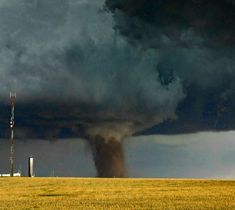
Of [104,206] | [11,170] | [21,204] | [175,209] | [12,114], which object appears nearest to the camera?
[175,209]

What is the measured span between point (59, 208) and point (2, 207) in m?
7.63

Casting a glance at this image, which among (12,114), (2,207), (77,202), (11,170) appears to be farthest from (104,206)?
(11,170)

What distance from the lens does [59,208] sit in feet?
200

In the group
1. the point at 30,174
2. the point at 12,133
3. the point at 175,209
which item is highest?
the point at 12,133

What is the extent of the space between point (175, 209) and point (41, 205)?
17.0 meters

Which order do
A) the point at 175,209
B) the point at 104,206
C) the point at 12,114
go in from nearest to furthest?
1. the point at 175,209
2. the point at 104,206
3. the point at 12,114

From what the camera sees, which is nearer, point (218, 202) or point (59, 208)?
point (59, 208)

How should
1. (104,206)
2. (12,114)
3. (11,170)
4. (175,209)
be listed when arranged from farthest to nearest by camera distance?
(11,170)
(12,114)
(104,206)
(175,209)

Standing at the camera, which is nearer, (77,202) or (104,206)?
(104,206)

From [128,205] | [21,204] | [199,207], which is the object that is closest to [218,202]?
[199,207]

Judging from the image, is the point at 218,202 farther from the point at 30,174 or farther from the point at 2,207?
A: the point at 30,174

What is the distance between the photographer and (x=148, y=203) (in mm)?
65688

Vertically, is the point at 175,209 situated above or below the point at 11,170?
below

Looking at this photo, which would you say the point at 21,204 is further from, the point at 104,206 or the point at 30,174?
the point at 30,174
